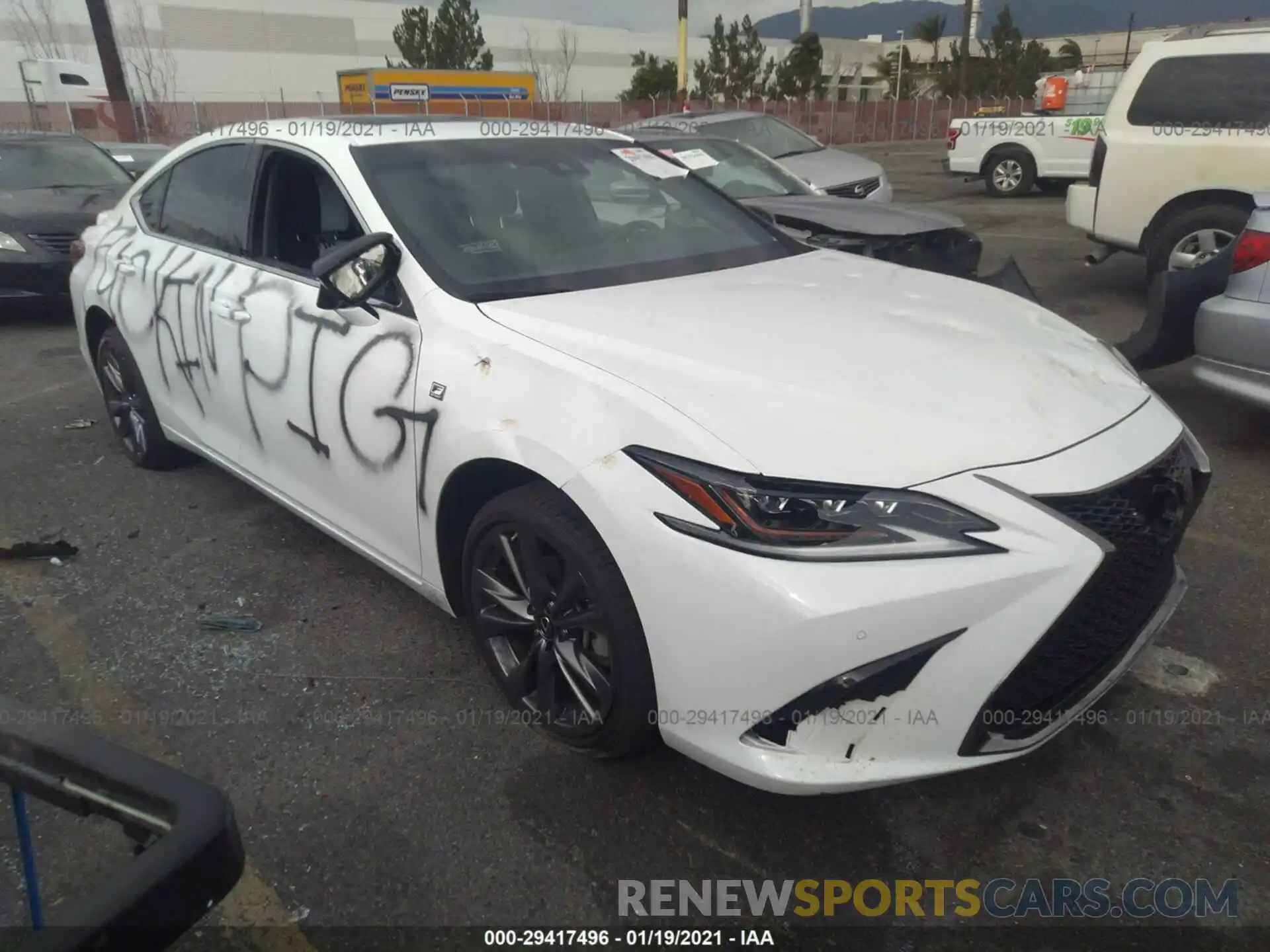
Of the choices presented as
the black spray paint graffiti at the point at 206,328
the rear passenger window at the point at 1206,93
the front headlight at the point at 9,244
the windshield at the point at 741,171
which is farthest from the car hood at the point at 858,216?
the front headlight at the point at 9,244

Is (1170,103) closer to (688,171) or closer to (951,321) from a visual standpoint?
(688,171)

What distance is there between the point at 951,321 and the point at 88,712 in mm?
2823

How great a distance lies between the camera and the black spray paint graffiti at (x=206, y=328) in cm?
278

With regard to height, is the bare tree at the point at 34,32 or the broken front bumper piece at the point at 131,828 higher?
the bare tree at the point at 34,32

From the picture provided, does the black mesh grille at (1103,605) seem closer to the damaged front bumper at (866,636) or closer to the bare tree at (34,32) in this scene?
→ the damaged front bumper at (866,636)

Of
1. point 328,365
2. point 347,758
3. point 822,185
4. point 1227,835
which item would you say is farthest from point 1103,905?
point 822,185

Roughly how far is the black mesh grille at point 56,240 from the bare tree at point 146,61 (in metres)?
24.1

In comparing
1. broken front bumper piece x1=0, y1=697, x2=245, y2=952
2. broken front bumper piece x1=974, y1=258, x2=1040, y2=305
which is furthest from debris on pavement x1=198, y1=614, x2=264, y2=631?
broken front bumper piece x1=974, y1=258, x2=1040, y2=305

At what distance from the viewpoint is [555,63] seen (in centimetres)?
5225

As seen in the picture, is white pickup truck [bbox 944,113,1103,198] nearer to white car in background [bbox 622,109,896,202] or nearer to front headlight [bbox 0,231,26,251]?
white car in background [bbox 622,109,896,202]

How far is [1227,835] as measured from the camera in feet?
7.44

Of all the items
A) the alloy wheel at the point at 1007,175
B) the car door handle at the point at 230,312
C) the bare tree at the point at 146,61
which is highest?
the bare tree at the point at 146,61

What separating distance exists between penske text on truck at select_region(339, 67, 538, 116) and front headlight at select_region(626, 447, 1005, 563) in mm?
25165

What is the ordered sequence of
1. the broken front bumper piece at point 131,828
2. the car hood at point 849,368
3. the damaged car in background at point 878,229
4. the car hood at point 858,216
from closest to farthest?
the broken front bumper piece at point 131,828, the car hood at point 849,368, the damaged car in background at point 878,229, the car hood at point 858,216
